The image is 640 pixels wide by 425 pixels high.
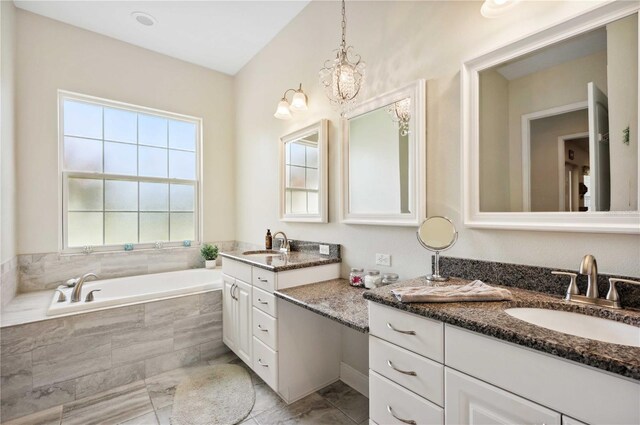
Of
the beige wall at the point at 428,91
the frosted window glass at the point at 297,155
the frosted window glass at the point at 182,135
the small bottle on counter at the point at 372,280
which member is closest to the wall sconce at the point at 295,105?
the beige wall at the point at 428,91

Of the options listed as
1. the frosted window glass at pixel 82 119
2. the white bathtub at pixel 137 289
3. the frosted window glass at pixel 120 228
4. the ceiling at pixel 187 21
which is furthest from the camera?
the frosted window glass at pixel 120 228

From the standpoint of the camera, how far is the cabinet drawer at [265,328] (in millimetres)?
1947

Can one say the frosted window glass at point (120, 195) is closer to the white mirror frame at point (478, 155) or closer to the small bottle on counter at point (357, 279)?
the small bottle on counter at point (357, 279)

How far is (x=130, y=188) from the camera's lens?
3.28m

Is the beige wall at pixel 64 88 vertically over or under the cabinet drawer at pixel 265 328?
over

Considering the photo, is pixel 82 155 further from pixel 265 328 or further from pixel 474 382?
pixel 474 382

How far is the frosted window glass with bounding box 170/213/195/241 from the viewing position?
11.7 ft

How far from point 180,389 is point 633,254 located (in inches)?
109

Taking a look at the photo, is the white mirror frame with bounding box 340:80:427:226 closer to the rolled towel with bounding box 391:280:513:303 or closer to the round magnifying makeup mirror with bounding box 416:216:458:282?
the round magnifying makeup mirror with bounding box 416:216:458:282

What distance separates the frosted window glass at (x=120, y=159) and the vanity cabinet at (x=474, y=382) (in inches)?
128

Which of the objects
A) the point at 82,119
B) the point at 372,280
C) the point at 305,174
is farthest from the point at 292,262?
the point at 82,119

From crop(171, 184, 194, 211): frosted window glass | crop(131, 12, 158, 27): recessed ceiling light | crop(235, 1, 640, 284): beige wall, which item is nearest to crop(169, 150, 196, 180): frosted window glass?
crop(171, 184, 194, 211): frosted window glass

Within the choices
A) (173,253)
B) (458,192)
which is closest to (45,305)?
(173,253)

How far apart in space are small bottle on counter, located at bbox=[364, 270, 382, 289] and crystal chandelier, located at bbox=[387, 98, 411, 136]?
2.99 ft
